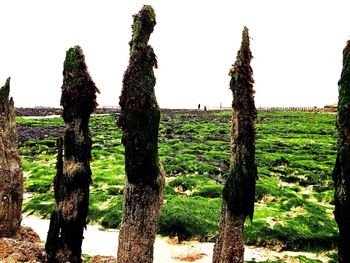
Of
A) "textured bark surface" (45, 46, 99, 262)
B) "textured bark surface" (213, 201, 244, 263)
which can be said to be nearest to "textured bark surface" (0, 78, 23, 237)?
"textured bark surface" (45, 46, 99, 262)

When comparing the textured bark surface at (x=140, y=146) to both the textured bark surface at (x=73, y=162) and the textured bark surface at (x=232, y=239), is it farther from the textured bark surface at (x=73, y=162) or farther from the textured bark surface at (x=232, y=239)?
the textured bark surface at (x=232, y=239)

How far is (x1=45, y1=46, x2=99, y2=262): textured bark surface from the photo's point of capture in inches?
495

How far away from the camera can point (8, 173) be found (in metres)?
15.4

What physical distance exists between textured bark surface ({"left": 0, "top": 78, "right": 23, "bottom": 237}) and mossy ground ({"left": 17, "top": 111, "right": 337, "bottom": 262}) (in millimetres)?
7764

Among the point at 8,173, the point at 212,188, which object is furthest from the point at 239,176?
the point at 212,188

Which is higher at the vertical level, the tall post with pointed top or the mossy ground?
the tall post with pointed top

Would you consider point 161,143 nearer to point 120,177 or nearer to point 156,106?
point 120,177

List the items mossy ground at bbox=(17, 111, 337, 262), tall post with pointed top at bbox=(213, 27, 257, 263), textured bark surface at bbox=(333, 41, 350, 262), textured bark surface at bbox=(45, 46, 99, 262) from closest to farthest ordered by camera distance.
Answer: textured bark surface at bbox=(333, 41, 350, 262) → textured bark surface at bbox=(45, 46, 99, 262) → tall post with pointed top at bbox=(213, 27, 257, 263) → mossy ground at bbox=(17, 111, 337, 262)

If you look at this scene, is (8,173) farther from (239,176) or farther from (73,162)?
(239,176)

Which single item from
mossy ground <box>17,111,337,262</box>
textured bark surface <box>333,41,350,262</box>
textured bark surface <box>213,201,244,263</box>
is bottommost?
mossy ground <box>17,111,337,262</box>

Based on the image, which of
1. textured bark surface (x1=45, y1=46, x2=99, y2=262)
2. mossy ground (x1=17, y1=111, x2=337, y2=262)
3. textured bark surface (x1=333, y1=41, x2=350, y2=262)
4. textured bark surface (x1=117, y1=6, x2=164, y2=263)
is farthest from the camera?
mossy ground (x1=17, y1=111, x2=337, y2=262)

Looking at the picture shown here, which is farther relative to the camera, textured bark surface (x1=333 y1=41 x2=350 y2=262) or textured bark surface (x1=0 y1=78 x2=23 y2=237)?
textured bark surface (x1=0 y1=78 x2=23 y2=237)

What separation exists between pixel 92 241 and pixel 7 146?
274 inches

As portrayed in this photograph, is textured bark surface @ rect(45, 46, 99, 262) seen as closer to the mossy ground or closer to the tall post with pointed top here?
the tall post with pointed top
